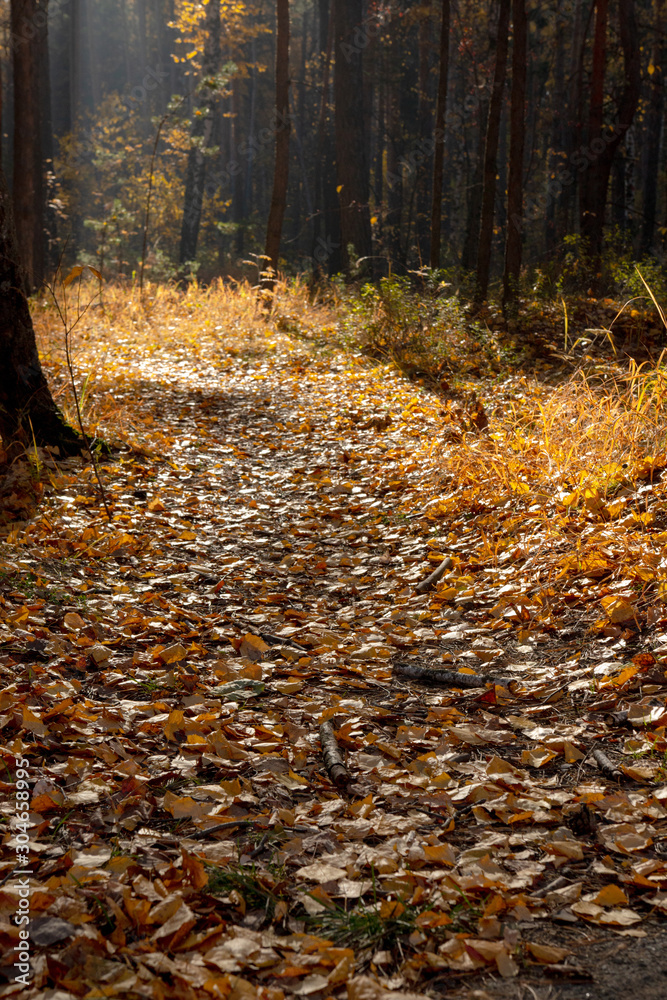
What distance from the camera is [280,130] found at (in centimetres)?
1124

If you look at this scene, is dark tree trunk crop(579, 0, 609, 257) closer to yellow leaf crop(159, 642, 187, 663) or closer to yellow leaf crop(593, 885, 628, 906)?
yellow leaf crop(159, 642, 187, 663)

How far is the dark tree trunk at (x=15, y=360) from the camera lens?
15.4ft

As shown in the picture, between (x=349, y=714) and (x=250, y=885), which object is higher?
(x=250, y=885)

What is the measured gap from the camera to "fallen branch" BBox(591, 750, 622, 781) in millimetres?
2262

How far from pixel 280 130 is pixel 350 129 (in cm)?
262

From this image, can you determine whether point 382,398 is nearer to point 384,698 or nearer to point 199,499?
point 199,499

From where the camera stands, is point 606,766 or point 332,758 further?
point 332,758

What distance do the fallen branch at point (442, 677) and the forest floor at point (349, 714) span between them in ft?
0.05

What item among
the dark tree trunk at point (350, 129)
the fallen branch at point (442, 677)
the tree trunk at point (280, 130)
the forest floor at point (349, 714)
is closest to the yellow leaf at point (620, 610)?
the forest floor at point (349, 714)

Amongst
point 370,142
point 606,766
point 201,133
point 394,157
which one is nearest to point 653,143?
point 394,157

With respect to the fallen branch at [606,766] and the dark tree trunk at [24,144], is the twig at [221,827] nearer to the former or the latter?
the fallen branch at [606,766]

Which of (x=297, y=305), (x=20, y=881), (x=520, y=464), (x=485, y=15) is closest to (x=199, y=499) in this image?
(x=520, y=464)

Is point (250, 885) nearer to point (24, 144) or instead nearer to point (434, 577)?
point (434, 577)

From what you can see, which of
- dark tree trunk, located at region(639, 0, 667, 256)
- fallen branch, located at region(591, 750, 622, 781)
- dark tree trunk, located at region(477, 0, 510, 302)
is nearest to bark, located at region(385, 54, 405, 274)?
dark tree trunk, located at region(639, 0, 667, 256)
